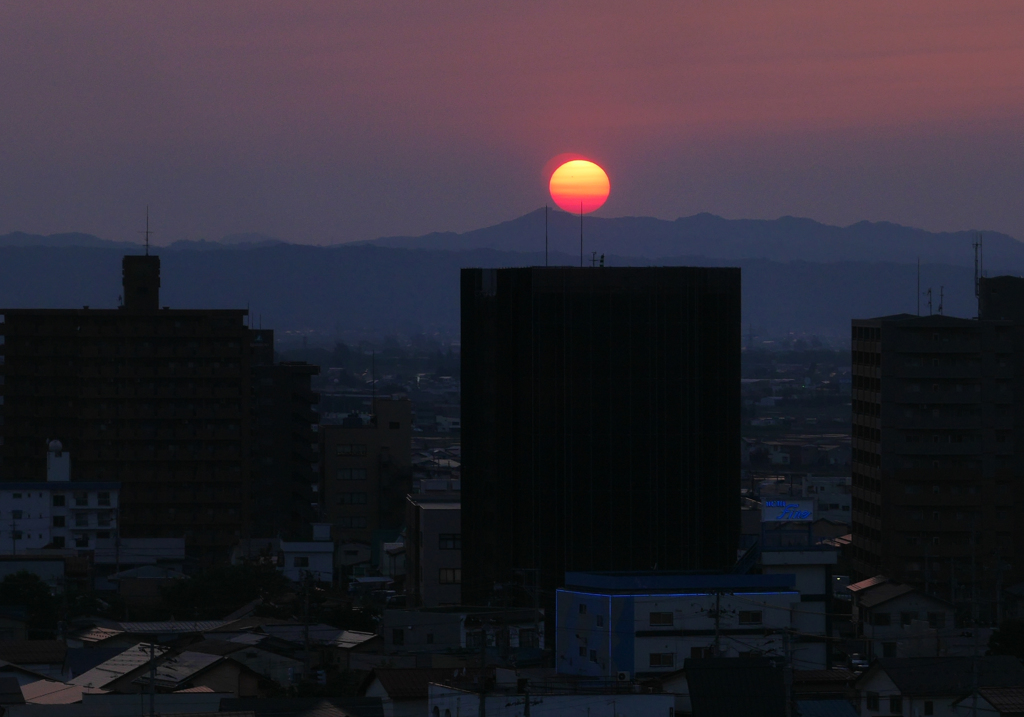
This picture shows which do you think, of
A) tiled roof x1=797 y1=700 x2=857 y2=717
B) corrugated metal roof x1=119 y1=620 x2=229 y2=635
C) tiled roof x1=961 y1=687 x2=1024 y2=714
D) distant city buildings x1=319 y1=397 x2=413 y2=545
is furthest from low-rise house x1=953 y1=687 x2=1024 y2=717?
distant city buildings x1=319 y1=397 x2=413 y2=545

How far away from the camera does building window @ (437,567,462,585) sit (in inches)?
2267

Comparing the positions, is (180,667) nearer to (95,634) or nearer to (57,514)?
(95,634)

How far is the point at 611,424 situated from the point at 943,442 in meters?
22.8

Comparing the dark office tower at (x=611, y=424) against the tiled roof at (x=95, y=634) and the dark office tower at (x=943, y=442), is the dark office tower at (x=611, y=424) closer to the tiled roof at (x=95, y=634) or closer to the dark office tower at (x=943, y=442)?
the tiled roof at (x=95, y=634)

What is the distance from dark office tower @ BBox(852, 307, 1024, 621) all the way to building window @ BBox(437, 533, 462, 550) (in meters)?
20.2

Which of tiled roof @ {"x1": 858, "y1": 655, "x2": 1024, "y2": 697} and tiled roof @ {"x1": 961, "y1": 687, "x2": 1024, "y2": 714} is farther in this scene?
tiled roof @ {"x1": 858, "y1": 655, "x2": 1024, "y2": 697}

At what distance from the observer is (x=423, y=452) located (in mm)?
148500

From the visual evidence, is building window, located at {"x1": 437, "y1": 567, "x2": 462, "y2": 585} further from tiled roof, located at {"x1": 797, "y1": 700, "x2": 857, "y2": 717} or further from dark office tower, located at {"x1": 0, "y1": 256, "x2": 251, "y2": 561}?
tiled roof, located at {"x1": 797, "y1": 700, "x2": 857, "y2": 717}

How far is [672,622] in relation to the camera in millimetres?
38875

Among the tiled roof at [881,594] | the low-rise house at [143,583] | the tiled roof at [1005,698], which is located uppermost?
the tiled roof at [1005,698]

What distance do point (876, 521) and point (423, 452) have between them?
84.7 m

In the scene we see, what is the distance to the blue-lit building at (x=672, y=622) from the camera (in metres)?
38.5

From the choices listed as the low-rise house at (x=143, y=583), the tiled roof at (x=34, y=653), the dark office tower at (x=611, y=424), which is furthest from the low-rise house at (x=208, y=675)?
the low-rise house at (x=143, y=583)

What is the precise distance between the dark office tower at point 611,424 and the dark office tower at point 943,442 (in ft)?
56.7
